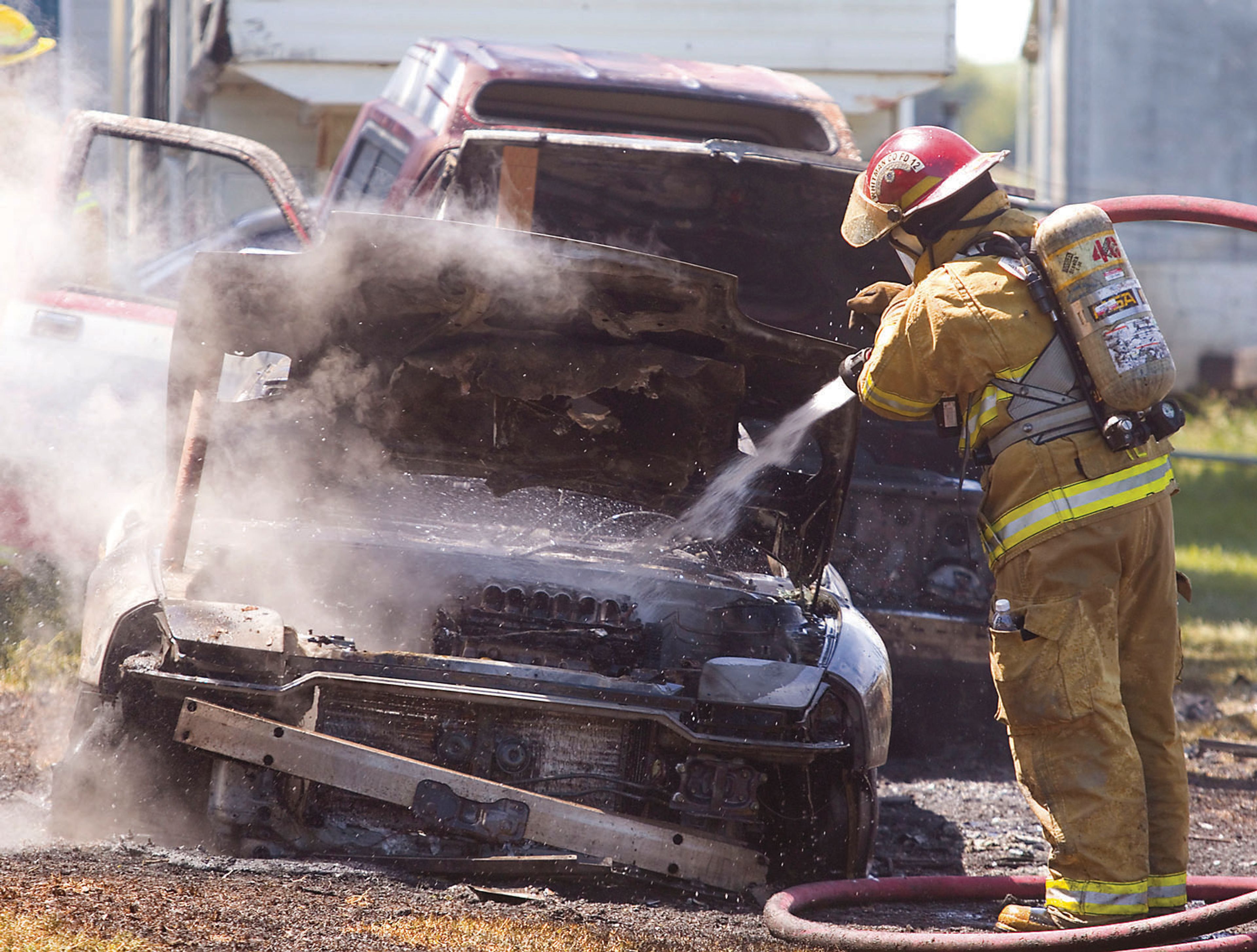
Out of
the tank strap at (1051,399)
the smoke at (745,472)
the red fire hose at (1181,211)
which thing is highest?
the red fire hose at (1181,211)

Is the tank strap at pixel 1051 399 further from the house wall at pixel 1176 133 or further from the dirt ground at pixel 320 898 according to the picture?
the house wall at pixel 1176 133

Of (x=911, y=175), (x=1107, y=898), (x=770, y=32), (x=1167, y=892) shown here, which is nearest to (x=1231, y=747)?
(x=1167, y=892)

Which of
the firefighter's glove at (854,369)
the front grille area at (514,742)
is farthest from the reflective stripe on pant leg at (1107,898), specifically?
the firefighter's glove at (854,369)

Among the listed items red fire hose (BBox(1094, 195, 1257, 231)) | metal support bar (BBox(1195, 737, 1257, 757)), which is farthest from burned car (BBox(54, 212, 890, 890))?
metal support bar (BBox(1195, 737, 1257, 757))

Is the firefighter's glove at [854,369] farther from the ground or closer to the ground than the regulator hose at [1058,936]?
farther from the ground

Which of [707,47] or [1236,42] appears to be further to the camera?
[1236,42]

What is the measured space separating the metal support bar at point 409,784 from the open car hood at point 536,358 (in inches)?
36.7

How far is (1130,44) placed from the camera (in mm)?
16906

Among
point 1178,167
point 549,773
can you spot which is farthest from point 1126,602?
point 1178,167

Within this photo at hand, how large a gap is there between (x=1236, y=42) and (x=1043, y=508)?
53.1 feet

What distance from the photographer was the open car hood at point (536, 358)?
339 cm

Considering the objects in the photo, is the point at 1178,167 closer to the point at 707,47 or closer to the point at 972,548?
the point at 707,47

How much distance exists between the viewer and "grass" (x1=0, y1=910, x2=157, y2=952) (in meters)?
2.64

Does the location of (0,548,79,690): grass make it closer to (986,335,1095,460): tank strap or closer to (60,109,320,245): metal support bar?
(60,109,320,245): metal support bar
